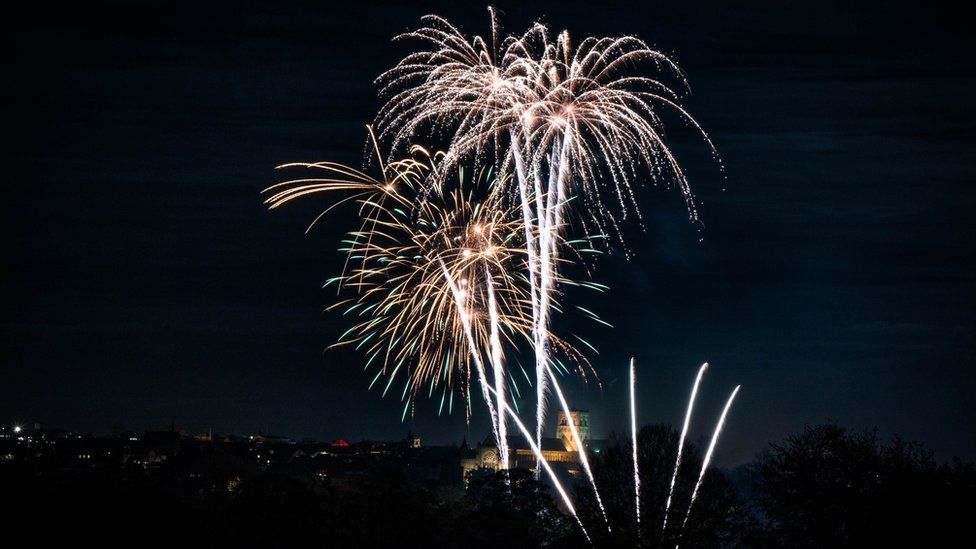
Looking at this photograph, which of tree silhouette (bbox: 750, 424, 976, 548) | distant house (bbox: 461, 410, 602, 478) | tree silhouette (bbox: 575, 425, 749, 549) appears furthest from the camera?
distant house (bbox: 461, 410, 602, 478)

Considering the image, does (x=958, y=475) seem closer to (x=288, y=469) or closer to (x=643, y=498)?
(x=643, y=498)

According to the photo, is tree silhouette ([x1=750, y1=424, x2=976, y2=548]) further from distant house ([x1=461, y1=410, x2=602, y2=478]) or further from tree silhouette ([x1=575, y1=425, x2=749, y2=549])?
distant house ([x1=461, y1=410, x2=602, y2=478])

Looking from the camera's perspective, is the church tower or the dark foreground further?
the church tower

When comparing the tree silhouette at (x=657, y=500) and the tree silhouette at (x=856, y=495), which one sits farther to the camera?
the tree silhouette at (x=657, y=500)

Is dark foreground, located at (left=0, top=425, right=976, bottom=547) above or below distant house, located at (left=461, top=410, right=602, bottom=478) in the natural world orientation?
below

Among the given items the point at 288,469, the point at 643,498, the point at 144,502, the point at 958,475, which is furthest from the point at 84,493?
the point at 288,469

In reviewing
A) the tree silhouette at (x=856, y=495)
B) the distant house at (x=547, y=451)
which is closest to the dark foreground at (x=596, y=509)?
the tree silhouette at (x=856, y=495)

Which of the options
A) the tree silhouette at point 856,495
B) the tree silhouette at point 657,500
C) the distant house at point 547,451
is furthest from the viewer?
the distant house at point 547,451

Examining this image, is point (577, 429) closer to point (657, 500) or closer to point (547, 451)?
point (547, 451)

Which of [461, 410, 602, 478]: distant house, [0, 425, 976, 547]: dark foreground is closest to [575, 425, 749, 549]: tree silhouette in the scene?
[0, 425, 976, 547]: dark foreground

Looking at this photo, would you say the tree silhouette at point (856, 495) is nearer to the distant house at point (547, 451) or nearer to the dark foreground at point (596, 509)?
the dark foreground at point (596, 509)

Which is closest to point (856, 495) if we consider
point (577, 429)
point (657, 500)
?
point (657, 500)
